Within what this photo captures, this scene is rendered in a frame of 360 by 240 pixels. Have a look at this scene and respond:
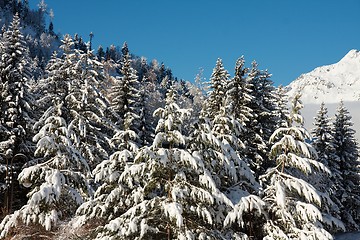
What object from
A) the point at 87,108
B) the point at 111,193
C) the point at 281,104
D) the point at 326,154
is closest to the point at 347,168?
the point at 326,154

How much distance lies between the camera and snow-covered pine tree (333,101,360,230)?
32031 millimetres

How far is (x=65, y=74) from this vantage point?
23672 millimetres

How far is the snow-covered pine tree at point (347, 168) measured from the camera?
32.0 metres

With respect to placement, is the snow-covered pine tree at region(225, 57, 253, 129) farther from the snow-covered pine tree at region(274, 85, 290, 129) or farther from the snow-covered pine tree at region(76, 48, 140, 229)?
the snow-covered pine tree at region(76, 48, 140, 229)

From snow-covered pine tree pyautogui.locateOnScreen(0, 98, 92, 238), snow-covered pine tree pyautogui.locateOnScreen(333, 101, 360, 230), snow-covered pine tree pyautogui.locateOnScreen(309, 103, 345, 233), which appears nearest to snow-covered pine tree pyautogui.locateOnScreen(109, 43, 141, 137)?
snow-covered pine tree pyautogui.locateOnScreen(0, 98, 92, 238)

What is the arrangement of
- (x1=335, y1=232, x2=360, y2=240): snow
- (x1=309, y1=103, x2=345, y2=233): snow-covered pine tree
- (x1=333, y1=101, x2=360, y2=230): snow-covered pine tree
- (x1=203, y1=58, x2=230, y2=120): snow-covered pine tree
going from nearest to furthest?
(x1=203, y1=58, x2=230, y2=120): snow-covered pine tree
(x1=335, y1=232, x2=360, y2=240): snow
(x1=309, y1=103, x2=345, y2=233): snow-covered pine tree
(x1=333, y1=101, x2=360, y2=230): snow-covered pine tree

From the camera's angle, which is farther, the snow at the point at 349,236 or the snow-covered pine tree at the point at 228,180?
the snow at the point at 349,236

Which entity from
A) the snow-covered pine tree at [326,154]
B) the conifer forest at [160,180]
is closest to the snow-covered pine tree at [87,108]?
the conifer forest at [160,180]

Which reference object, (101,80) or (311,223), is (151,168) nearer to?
(311,223)

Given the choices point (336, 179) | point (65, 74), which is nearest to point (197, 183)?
point (65, 74)

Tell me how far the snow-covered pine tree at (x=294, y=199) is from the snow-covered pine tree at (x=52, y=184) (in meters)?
6.96

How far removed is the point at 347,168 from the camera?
108 feet

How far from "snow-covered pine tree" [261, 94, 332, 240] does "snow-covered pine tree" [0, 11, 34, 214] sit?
16.7 meters

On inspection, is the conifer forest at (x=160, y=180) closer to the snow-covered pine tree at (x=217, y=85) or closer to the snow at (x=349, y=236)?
the snow-covered pine tree at (x=217, y=85)
